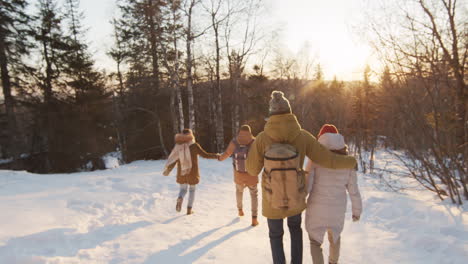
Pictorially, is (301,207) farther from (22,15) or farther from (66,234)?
(22,15)

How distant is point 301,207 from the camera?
283cm

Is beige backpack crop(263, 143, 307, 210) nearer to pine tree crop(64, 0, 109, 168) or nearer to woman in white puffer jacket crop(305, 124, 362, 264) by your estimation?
woman in white puffer jacket crop(305, 124, 362, 264)

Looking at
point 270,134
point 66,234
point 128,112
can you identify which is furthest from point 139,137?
point 270,134

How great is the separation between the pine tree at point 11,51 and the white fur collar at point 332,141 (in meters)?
17.3

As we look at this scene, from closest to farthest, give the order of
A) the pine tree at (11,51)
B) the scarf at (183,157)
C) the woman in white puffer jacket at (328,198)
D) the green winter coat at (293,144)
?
the green winter coat at (293,144) → the woman in white puffer jacket at (328,198) → the scarf at (183,157) → the pine tree at (11,51)

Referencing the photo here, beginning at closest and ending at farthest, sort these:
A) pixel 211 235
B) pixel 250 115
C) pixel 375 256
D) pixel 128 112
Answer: pixel 375 256, pixel 211 235, pixel 128 112, pixel 250 115

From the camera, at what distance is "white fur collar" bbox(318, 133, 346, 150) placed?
2871mm

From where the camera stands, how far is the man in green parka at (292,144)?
9.01ft

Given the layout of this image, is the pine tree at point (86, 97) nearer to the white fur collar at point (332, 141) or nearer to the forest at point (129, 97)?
the forest at point (129, 97)

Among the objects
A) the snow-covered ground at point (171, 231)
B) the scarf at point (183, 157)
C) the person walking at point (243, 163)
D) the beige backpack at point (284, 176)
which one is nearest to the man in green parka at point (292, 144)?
the beige backpack at point (284, 176)

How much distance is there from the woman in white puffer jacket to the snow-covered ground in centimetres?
101

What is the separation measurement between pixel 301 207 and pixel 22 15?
1937 cm

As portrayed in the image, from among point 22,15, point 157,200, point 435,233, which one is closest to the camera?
point 435,233

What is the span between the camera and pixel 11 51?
13977mm
